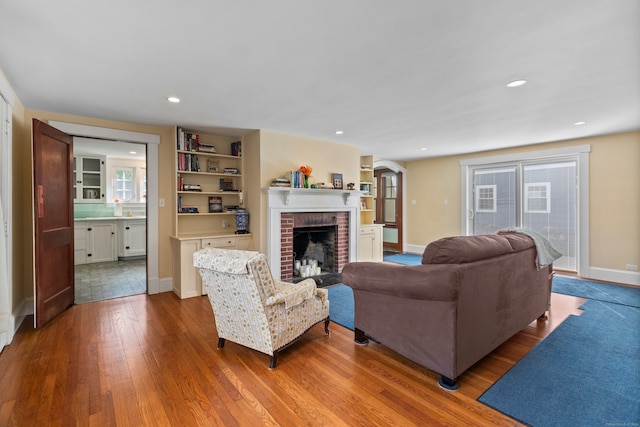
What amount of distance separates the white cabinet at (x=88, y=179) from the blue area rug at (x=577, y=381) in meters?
7.51

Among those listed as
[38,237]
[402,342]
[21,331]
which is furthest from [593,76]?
[21,331]

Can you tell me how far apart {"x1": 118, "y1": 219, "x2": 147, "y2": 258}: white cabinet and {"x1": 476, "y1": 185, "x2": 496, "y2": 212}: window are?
7.09m

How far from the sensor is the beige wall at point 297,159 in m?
4.31

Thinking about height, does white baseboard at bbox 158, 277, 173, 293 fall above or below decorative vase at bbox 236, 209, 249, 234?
below

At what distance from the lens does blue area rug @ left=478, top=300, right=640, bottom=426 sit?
5.74ft

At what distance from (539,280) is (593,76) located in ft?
5.94

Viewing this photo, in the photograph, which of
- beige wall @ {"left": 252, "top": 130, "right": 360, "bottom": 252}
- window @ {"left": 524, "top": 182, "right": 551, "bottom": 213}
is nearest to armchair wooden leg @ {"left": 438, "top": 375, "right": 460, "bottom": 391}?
beige wall @ {"left": 252, "top": 130, "right": 360, "bottom": 252}

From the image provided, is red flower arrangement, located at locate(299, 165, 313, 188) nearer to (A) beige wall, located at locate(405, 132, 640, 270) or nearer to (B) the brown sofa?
(B) the brown sofa

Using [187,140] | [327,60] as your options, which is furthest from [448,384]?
[187,140]

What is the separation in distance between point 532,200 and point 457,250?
455 centimetres

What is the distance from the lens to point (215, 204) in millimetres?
4582

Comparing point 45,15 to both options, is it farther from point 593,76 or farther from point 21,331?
point 593,76

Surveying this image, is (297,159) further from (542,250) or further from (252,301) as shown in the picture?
(542,250)

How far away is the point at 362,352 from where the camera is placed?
2.50 metres
